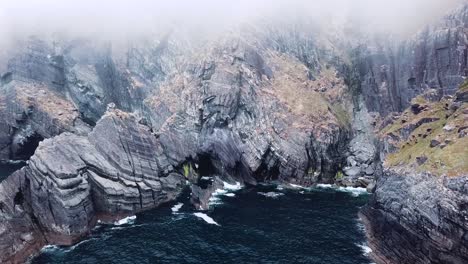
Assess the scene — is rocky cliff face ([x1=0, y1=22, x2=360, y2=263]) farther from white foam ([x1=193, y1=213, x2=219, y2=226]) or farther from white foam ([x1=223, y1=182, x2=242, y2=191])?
white foam ([x1=193, y1=213, x2=219, y2=226])

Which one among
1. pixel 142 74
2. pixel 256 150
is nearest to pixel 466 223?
pixel 256 150

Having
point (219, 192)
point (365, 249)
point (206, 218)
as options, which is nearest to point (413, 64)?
point (219, 192)

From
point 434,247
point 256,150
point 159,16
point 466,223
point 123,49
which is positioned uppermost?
point 159,16

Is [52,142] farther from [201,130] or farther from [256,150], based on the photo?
[256,150]

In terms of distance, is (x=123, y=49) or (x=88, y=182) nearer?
(x=88, y=182)

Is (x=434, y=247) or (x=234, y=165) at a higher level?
(x=234, y=165)

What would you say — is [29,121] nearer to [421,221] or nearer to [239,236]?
[239,236]

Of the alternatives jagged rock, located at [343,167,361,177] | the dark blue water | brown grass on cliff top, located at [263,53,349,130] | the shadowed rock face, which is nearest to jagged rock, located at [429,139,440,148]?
the shadowed rock face

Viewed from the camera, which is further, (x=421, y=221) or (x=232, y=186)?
(x=232, y=186)
